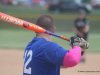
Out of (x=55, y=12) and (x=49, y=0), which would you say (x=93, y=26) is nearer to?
(x=55, y=12)

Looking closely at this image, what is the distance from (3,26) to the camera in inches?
823

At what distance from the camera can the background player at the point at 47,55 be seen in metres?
1.91

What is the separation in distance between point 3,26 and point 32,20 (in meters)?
3.60

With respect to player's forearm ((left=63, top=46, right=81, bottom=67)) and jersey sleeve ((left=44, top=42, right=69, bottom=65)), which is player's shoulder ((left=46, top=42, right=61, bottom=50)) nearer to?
jersey sleeve ((left=44, top=42, right=69, bottom=65))

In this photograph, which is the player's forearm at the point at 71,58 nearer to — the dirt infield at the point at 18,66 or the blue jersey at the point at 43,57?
the blue jersey at the point at 43,57

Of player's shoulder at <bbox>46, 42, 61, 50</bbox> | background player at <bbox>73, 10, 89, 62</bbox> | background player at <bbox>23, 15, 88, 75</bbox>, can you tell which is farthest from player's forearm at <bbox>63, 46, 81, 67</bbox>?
background player at <bbox>73, 10, 89, 62</bbox>

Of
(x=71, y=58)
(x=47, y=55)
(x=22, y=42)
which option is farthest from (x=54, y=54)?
(x=22, y=42)

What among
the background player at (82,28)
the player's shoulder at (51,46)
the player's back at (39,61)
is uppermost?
the background player at (82,28)

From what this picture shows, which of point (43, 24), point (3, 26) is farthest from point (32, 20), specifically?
point (43, 24)

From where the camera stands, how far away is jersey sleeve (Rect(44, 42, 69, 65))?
191cm

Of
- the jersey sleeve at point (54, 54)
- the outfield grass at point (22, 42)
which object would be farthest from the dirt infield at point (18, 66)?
the jersey sleeve at point (54, 54)

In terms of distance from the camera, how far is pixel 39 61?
2037 mm

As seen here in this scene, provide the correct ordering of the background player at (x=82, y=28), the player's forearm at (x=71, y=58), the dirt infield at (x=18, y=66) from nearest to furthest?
the player's forearm at (x=71, y=58) → the dirt infield at (x=18, y=66) → the background player at (x=82, y=28)

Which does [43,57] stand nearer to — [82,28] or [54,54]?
[54,54]
